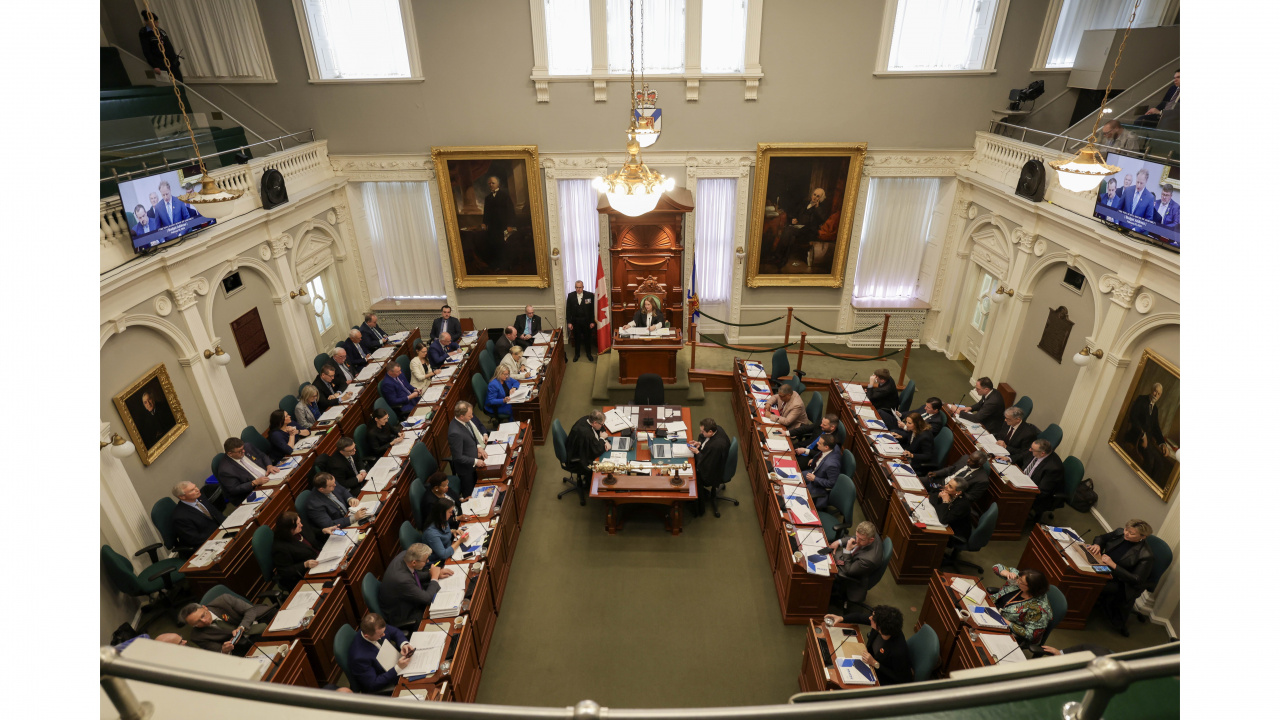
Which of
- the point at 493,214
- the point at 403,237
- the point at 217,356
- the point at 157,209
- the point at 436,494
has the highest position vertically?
the point at 157,209

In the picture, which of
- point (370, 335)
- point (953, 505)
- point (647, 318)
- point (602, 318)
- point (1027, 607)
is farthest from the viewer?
point (602, 318)

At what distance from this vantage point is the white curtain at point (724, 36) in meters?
10.5

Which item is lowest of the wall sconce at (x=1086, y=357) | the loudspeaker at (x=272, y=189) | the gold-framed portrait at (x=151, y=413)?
the gold-framed portrait at (x=151, y=413)

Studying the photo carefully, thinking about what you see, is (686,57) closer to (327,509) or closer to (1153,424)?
(1153,424)

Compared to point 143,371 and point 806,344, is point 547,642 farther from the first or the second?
point 806,344

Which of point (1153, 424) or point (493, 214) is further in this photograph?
point (493, 214)

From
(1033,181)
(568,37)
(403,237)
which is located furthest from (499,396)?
(1033,181)

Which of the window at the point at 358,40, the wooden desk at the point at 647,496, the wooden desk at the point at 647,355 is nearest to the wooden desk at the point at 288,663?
the wooden desk at the point at 647,496

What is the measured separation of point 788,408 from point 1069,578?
381cm

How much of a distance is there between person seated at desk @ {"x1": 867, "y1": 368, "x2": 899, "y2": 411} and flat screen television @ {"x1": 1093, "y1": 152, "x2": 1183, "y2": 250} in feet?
11.2

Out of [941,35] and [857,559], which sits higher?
[941,35]

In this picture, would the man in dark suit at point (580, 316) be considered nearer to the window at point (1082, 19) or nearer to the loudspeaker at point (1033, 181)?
the loudspeaker at point (1033, 181)

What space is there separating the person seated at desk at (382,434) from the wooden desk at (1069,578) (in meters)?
7.94

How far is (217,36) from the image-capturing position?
10461 millimetres
